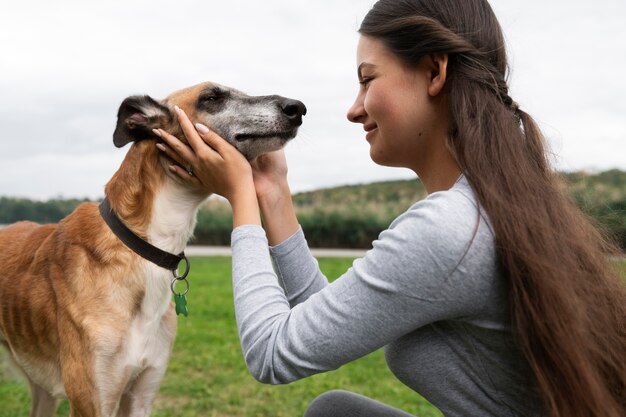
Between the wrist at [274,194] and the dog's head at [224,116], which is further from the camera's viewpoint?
the dog's head at [224,116]

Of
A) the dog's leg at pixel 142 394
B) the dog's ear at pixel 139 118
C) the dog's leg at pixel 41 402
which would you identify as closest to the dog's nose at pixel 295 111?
the dog's ear at pixel 139 118

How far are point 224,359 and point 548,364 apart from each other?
4965mm

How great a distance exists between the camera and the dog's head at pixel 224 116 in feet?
9.71

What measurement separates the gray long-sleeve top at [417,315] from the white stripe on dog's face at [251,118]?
96 cm

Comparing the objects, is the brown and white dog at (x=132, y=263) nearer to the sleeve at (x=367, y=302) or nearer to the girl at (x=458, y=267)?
the girl at (x=458, y=267)

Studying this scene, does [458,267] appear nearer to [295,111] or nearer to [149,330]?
[295,111]

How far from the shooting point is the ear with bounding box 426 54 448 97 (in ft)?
6.46

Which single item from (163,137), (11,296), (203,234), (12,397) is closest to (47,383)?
(11,296)

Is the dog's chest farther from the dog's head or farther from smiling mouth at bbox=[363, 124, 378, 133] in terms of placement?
smiling mouth at bbox=[363, 124, 378, 133]

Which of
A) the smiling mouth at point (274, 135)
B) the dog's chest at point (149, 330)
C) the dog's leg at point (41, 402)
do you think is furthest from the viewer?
the dog's leg at point (41, 402)

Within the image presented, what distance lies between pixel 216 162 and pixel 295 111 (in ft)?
2.43

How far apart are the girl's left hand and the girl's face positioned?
489 mm

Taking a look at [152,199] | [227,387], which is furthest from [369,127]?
[227,387]

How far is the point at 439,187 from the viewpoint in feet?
7.23
